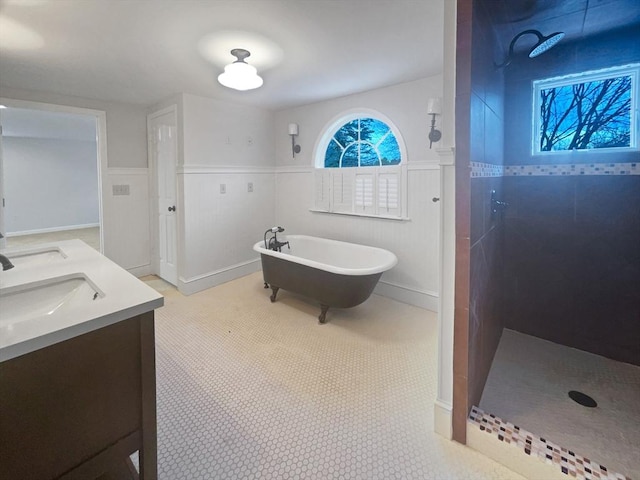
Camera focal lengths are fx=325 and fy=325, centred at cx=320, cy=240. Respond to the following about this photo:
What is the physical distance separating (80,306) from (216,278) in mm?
2931

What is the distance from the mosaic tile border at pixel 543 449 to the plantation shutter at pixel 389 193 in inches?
84.1

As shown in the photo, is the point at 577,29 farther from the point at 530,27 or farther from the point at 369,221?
the point at 369,221

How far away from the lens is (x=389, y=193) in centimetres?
345

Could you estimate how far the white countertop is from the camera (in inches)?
35.8

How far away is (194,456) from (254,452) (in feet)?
0.93

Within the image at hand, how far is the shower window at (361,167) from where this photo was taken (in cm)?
342

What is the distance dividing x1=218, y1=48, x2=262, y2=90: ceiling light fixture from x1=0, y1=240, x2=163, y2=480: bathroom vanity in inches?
64.8

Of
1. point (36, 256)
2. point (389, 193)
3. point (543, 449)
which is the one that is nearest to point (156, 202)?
point (36, 256)

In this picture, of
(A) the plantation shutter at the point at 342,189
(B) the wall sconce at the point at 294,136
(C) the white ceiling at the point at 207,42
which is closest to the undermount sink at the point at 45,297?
(C) the white ceiling at the point at 207,42

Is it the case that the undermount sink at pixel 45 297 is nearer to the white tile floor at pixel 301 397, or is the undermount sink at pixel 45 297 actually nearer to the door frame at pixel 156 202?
the white tile floor at pixel 301 397

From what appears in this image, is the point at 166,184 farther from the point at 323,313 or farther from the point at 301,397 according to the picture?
the point at 301,397

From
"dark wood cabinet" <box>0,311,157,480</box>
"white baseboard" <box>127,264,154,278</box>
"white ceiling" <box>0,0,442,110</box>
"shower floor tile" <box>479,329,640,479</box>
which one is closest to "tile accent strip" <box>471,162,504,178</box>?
"white ceiling" <box>0,0,442,110</box>

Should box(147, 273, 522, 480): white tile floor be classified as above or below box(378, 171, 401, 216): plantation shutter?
below

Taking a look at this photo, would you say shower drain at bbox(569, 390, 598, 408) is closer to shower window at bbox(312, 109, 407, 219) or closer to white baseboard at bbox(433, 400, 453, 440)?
white baseboard at bbox(433, 400, 453, 440)
